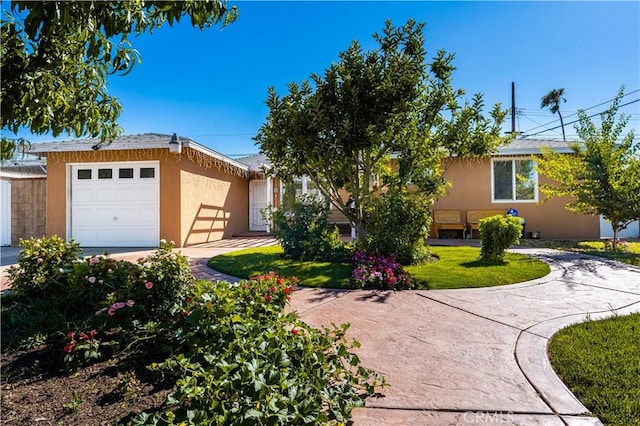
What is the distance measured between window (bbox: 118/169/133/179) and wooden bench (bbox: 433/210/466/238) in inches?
401

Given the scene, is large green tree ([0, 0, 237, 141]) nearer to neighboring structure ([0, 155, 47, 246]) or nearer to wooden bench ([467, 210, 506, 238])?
wooden bench ([467, 210, 506, 238])

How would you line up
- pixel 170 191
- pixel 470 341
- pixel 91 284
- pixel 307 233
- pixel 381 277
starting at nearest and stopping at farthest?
pixel 470 341
pixel 91 284
pixel 381 277
pixel 307 233
pixel 170 191

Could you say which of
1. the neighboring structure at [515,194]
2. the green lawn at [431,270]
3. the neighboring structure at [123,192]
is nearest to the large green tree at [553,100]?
the neighboring structure at [515,194]

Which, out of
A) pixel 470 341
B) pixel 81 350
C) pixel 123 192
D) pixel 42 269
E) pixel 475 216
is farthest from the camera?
pixel 475 216

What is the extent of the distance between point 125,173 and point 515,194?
13083mm

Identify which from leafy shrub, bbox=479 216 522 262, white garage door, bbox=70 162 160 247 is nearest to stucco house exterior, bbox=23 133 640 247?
white garage door, bbox=70 162 160 247

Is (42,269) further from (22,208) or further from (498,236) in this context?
(22,208)

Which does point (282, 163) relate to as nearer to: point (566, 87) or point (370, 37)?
point (370, 37)

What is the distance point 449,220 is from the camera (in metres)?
13.0

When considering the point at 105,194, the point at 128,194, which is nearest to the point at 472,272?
the point at 128,194

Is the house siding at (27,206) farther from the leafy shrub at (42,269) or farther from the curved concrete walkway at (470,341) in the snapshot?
the leafy shrub at (42,269)

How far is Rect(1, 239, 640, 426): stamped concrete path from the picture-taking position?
2.31 m

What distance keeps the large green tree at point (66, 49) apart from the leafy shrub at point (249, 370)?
5.12 feet

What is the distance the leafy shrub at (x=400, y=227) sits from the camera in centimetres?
695
